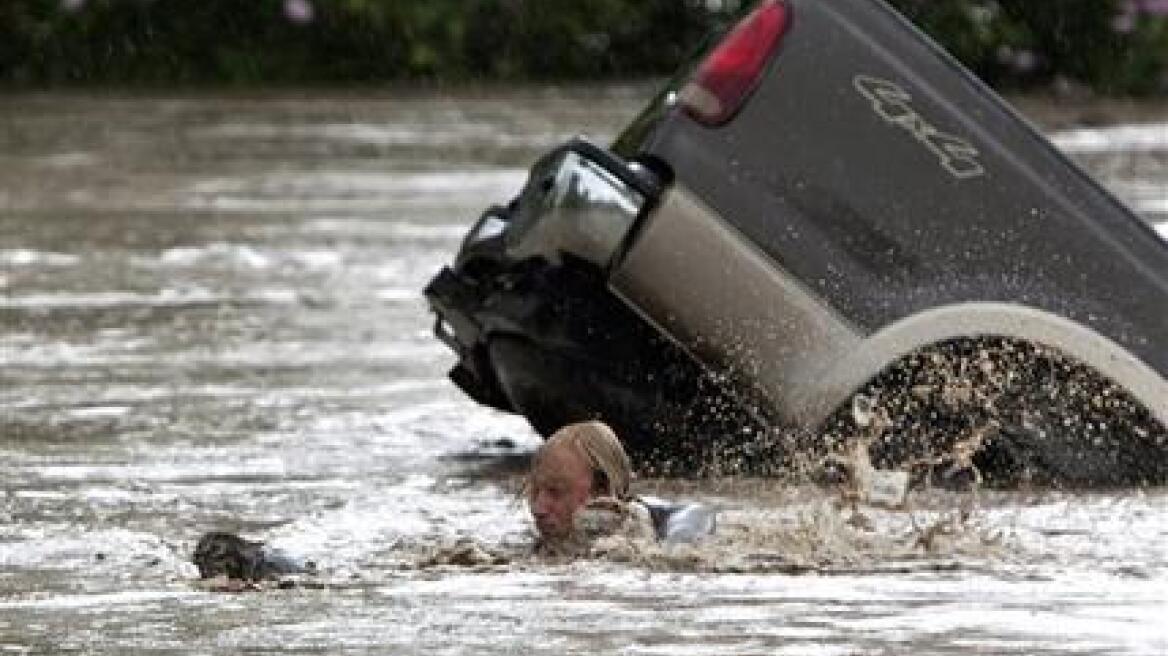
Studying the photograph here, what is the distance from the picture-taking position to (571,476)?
7574 mm

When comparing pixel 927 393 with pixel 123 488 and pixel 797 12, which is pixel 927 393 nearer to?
pixel 797 12

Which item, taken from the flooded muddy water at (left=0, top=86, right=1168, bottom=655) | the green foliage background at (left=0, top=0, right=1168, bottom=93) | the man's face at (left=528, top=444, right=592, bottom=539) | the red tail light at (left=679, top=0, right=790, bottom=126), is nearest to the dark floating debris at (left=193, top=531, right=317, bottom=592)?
the flooded muddy water at (left=0, top=86, right=1168, bottom=655)

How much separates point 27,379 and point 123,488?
7.81 feet

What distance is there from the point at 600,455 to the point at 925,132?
159 centimetres

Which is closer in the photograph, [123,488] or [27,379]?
[123,488]

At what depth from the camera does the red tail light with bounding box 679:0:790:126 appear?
348 inches

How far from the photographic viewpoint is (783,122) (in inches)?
347

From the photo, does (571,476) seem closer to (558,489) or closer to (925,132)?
(558,489)

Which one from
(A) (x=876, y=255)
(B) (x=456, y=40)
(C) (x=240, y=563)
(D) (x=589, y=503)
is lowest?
(B) (x=456, y=40)

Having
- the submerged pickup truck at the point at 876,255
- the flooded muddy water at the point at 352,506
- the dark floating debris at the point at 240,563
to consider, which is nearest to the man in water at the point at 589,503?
the flooded muddy water at the point at 352,506

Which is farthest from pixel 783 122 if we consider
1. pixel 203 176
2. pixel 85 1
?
pixel 85 1

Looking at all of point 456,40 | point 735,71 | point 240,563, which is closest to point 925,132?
point 735,71

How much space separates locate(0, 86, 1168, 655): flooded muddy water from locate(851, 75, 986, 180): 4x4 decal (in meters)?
0.82

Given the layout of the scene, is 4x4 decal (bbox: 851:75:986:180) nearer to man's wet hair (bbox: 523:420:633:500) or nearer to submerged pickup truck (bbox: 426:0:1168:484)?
submerged pickup truck (bbox: 426:0:1168:484)
